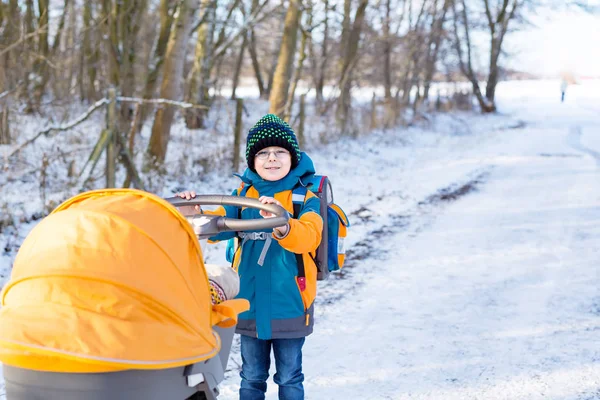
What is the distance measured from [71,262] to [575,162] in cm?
1390

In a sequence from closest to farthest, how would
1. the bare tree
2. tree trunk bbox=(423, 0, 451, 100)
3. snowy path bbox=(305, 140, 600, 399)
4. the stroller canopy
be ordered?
the stroller canopy
snowy path bbox=(305, 140, 600, 399)
tree trunk bbox=(423, 0, 451, 100)
the bare tree

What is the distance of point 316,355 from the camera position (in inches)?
164

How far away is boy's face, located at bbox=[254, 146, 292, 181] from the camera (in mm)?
2795

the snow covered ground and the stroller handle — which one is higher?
the stroller handle

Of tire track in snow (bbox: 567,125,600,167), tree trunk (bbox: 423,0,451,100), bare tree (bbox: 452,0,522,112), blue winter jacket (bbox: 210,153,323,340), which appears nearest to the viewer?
blue winter jacket (bbox: 210,153,323,340)

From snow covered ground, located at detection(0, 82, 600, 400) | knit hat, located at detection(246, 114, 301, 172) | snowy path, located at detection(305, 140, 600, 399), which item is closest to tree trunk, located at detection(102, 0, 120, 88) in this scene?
snow covered ground, located at detection(0, 82, 600, 400)

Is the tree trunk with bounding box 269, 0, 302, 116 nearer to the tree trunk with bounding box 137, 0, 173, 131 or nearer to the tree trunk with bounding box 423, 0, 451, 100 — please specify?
the tree trunk with bounding box 137, 0, 173, 131

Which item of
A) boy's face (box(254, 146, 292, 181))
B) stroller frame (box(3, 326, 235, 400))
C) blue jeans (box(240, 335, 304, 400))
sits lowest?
blue jeans (box(240, 335, 304, 400))

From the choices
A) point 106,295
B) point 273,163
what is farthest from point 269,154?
point 106,295

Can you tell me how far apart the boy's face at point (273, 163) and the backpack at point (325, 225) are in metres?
0.10

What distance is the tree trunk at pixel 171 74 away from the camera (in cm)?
991

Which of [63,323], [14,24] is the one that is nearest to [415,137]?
[14,24]

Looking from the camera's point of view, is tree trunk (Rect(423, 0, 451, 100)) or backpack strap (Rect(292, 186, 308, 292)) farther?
tree trunk (Rect(423, 0, 451, 100))

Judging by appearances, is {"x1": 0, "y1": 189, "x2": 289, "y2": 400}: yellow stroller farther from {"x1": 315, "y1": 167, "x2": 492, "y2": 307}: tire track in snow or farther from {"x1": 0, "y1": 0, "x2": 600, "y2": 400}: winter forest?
{"x1": 315, "y1": 167, "x2": 492, "y2": 307}: tire track in snow
